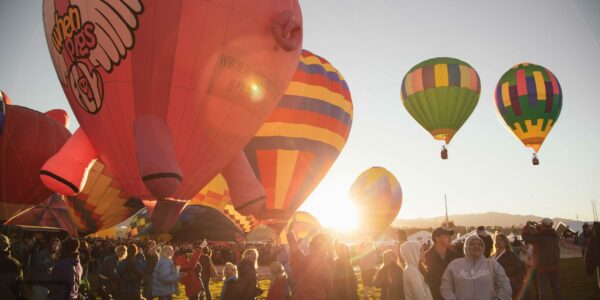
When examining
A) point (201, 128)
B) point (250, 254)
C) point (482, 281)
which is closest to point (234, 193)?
point (201, 128)

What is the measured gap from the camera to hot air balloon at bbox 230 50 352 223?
15.1 m

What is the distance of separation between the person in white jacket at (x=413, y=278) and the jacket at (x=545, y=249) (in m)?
3.36

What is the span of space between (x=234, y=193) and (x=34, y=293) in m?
3.94

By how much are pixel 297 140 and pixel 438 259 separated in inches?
435

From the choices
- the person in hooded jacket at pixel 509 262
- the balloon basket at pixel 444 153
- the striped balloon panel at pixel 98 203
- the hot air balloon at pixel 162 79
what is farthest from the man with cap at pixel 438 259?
the balloon basket at pixel 444 153

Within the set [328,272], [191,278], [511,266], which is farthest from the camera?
[191,278]

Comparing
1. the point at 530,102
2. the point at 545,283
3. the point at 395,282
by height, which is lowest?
the point at 545,283

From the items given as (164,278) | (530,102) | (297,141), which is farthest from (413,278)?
(530,102)

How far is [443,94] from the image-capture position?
778 inches

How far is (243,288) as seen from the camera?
423 centimetres

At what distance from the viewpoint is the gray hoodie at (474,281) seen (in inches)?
141

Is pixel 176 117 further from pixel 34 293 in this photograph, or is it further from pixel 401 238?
pixel 401 238

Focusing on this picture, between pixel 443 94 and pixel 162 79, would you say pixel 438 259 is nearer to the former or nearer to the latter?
pixel 162 79

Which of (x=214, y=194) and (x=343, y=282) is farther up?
(x=214, y=194)
